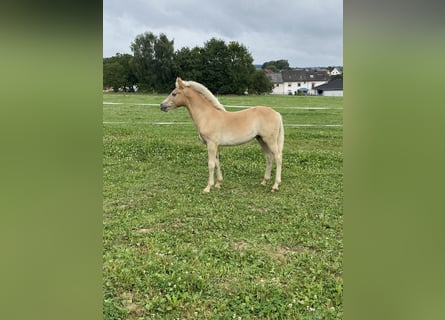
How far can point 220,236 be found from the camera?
9.53ft

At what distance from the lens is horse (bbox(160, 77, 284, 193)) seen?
407cm

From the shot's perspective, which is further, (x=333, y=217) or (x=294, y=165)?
(x=294, y=165)

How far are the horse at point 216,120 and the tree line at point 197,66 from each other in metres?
4.74

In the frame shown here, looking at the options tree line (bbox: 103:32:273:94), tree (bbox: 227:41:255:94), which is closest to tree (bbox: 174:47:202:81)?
tree line (bbox: 103:32:273:94)

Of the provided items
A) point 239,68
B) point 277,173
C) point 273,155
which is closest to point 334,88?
point 273,155

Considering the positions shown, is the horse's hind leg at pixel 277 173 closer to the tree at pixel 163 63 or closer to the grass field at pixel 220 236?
the grass field at pixel 220 236

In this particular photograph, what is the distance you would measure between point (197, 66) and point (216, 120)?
24.2 ft

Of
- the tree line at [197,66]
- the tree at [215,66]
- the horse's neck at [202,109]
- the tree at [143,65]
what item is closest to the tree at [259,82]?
the tree line at [197,66]

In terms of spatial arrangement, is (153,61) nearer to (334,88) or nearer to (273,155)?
(334,88)
